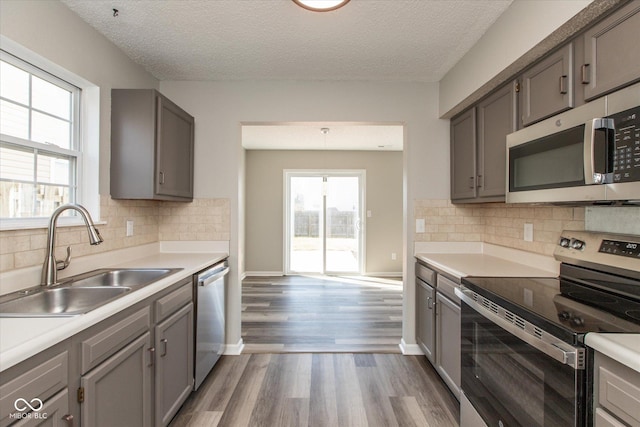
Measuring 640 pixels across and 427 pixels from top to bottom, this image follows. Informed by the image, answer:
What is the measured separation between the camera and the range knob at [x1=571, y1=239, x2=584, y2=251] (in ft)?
5.50

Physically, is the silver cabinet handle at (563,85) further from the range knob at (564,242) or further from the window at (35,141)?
the window at (35,141)

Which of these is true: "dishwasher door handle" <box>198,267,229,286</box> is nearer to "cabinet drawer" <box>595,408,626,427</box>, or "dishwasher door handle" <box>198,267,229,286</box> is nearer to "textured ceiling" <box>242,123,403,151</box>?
"cabinet drawer" <box>595,408,626,427</box>

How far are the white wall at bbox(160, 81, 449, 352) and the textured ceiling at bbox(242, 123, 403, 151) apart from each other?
51.9 inches

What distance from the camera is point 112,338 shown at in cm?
129

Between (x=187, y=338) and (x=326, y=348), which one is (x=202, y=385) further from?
(x=326, y=348)

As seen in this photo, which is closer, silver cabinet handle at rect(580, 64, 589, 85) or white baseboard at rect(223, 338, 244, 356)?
silver cabinet handle at rect(580, 64, 589, 85)

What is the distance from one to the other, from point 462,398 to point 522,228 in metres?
1.29

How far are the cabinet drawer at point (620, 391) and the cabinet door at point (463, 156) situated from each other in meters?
1.67

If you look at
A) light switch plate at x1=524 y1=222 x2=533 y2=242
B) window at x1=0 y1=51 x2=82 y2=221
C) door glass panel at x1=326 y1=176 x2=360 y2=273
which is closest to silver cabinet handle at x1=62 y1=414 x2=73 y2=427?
window at x1=0 y1=51 x2=82 y2=221

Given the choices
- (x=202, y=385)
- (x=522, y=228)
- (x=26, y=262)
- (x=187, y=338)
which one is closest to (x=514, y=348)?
(x=522, y=228)

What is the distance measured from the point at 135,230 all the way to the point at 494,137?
2.74 metres

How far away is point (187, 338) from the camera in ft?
6.72

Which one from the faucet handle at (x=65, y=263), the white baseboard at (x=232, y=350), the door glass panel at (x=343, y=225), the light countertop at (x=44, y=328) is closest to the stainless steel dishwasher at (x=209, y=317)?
the white baseboard at (x=232, y=350)

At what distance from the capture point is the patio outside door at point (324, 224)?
626cm
